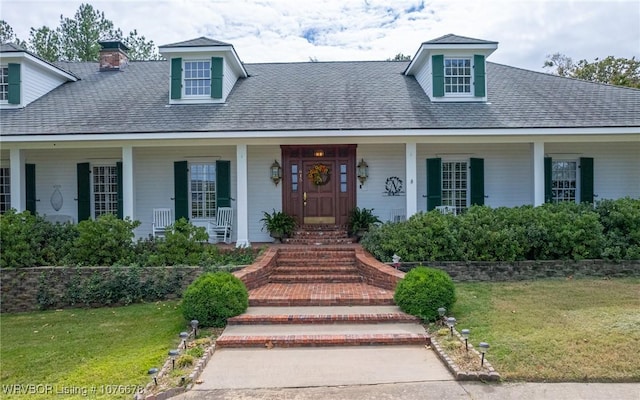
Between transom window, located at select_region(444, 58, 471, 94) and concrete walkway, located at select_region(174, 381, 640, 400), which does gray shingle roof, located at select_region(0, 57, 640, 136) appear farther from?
concrete walkway, located at select_region(174, 381, 640, 400)

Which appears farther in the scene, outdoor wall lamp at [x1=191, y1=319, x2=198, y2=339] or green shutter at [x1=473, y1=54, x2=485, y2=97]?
green shutter at [x1=473, y1=54, x2=485, y2=97]

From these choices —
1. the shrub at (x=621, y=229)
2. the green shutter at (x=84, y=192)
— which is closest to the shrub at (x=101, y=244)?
the green shutter at (x=84, y=192)

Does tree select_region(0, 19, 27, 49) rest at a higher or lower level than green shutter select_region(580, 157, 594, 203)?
higher

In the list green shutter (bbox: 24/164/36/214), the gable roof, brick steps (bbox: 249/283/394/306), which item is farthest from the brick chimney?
brick steps (bbox: 249/283/394/306)

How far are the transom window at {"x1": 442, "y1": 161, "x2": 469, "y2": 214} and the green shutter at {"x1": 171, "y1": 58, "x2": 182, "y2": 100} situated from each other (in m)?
7.65

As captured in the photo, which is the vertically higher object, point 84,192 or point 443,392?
point 84,192

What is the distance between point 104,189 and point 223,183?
3525 mm

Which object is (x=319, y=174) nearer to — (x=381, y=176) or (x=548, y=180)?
(x=381, y=176)

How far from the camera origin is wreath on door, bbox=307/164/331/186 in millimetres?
11438

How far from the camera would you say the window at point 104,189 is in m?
11.9

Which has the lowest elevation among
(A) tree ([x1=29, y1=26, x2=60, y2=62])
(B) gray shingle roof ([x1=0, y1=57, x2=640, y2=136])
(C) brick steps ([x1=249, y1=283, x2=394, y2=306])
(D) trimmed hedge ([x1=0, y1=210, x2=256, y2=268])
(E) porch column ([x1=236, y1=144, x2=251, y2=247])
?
(C) brick steps ([x1=249, y1=283, x2=394, y2=306])

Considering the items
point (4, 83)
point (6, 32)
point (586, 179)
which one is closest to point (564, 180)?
point (586, 179)

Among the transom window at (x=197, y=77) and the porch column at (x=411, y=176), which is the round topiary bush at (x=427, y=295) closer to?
the porch column at (x=411, y=176)

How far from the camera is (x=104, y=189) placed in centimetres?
1197
